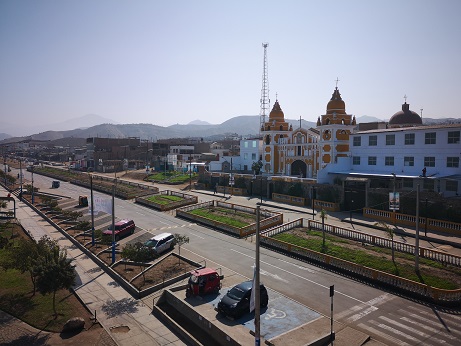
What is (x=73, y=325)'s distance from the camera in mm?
18375

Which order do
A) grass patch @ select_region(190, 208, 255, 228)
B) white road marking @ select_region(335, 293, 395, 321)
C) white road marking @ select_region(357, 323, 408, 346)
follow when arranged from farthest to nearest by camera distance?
1. grass patch @ select_region(190, 208, 255, 228)
2. white road marking @ select_region(335, 293, 395, 321)
3. white road marking @ select_region(357, 323, 408, 346)

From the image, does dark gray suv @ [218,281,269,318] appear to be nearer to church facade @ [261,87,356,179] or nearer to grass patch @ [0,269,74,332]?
grass patch @ [0,269,74,332]

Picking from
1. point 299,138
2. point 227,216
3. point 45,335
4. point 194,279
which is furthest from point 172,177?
point 45,335

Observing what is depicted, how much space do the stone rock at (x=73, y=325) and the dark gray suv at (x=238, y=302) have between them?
6885 millimetres

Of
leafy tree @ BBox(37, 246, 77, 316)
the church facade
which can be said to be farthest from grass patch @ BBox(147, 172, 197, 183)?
leafy tree @ BBox(37, 246, 77, 316)

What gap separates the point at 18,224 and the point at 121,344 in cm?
3195

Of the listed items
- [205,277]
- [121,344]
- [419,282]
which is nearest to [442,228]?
[419,282]

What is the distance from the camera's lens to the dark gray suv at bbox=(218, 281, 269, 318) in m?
18.8

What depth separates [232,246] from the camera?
1305 inches

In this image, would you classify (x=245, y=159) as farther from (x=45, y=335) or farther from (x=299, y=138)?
(x=45, y=335)

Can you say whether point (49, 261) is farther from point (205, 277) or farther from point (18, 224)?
point (18, 224)

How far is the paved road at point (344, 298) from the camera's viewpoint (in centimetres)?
1797

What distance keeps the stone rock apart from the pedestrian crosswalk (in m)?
13.0

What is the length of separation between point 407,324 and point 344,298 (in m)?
3.85
